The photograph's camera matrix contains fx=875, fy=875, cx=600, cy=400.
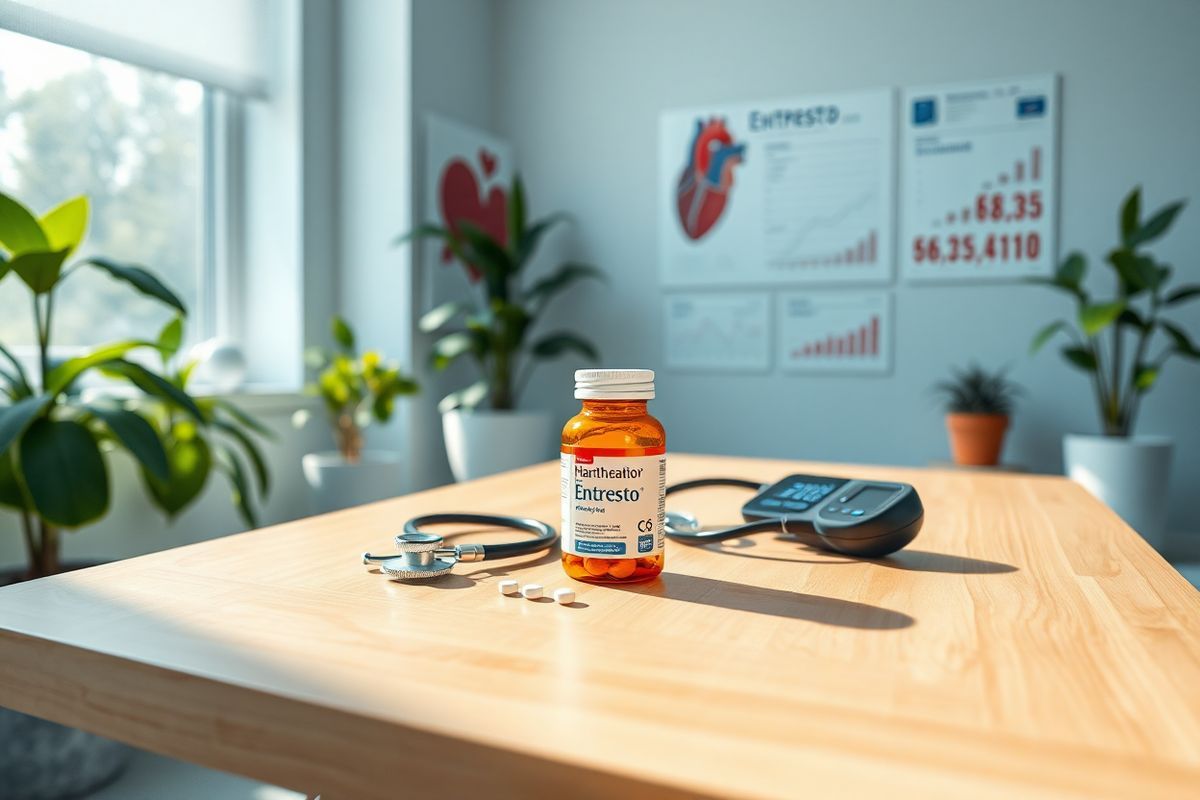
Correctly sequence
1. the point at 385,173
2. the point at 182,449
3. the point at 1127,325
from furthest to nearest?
the point at 385,173, the point at 1127,325, the point at 182,449

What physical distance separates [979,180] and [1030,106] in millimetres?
309

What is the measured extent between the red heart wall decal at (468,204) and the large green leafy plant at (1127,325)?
2.17 meters

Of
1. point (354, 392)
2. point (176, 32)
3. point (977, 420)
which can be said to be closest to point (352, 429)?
point (354, 392)

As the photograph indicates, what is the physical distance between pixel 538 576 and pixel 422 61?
10.4 feet

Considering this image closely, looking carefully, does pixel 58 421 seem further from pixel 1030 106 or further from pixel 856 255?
pixel 1030 106

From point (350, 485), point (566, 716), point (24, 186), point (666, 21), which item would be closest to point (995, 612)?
point (566, 716)

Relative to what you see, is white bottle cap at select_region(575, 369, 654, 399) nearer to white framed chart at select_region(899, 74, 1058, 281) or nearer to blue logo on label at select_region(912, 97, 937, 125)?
white framed chart at select_region(899, 74, 1058, 281)

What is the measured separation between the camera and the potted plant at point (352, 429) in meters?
2.71

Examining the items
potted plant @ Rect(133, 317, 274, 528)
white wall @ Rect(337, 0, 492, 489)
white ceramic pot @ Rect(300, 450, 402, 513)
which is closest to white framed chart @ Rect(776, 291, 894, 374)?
white wall @ Rect(337, 0, 492, 489)

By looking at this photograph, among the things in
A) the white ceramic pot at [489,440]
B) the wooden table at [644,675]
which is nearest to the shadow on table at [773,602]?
the wooden table at [644,675]

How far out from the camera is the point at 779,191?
3.63m

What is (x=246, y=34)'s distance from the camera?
10.1 ft

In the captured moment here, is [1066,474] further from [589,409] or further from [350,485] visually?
[589,409]

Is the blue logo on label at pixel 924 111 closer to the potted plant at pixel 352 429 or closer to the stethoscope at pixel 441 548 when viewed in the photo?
the potted plant at pixel 352 429
